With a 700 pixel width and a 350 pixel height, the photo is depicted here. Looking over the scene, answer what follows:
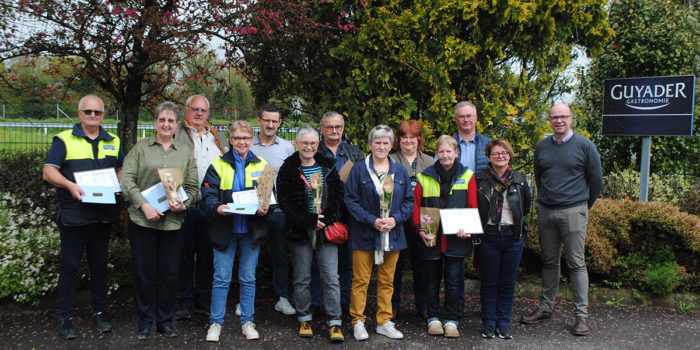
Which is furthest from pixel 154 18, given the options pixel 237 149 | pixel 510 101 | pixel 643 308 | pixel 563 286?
pixel 643 308

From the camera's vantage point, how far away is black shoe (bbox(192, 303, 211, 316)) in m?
4.73

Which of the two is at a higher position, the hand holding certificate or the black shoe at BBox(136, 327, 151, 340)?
→ the hand holding certificate

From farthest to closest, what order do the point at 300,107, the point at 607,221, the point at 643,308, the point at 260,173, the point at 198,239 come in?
1. the point at 300,107
2. the point at 607,221
3. the point at 643,308
4. the point at 198,239
5. the point at 260,173

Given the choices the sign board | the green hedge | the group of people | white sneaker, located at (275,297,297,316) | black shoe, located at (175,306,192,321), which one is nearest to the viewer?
the group of people

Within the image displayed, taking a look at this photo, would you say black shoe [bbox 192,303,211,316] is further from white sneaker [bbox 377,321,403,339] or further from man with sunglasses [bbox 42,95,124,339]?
white sneaker [bbox 377,321,403,339]

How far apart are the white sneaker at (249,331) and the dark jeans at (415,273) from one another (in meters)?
1.37

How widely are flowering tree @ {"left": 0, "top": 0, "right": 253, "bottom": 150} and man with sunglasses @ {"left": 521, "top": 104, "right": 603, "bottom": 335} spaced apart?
3.35 metres

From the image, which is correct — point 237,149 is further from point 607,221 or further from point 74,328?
point 607,221

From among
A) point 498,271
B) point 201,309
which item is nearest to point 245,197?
point 201,309

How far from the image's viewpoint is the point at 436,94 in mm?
5461

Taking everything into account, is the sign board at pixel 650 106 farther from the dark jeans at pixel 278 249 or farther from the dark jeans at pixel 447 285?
the dark jeans at pixel 278 249

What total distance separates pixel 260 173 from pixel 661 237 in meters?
4.76

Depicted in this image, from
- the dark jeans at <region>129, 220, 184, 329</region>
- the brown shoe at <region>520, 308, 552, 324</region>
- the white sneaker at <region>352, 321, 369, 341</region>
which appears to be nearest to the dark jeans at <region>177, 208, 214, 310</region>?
the dark jeans at <region>129, 220, 184, 329</region>

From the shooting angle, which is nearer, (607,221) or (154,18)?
(154,18)
